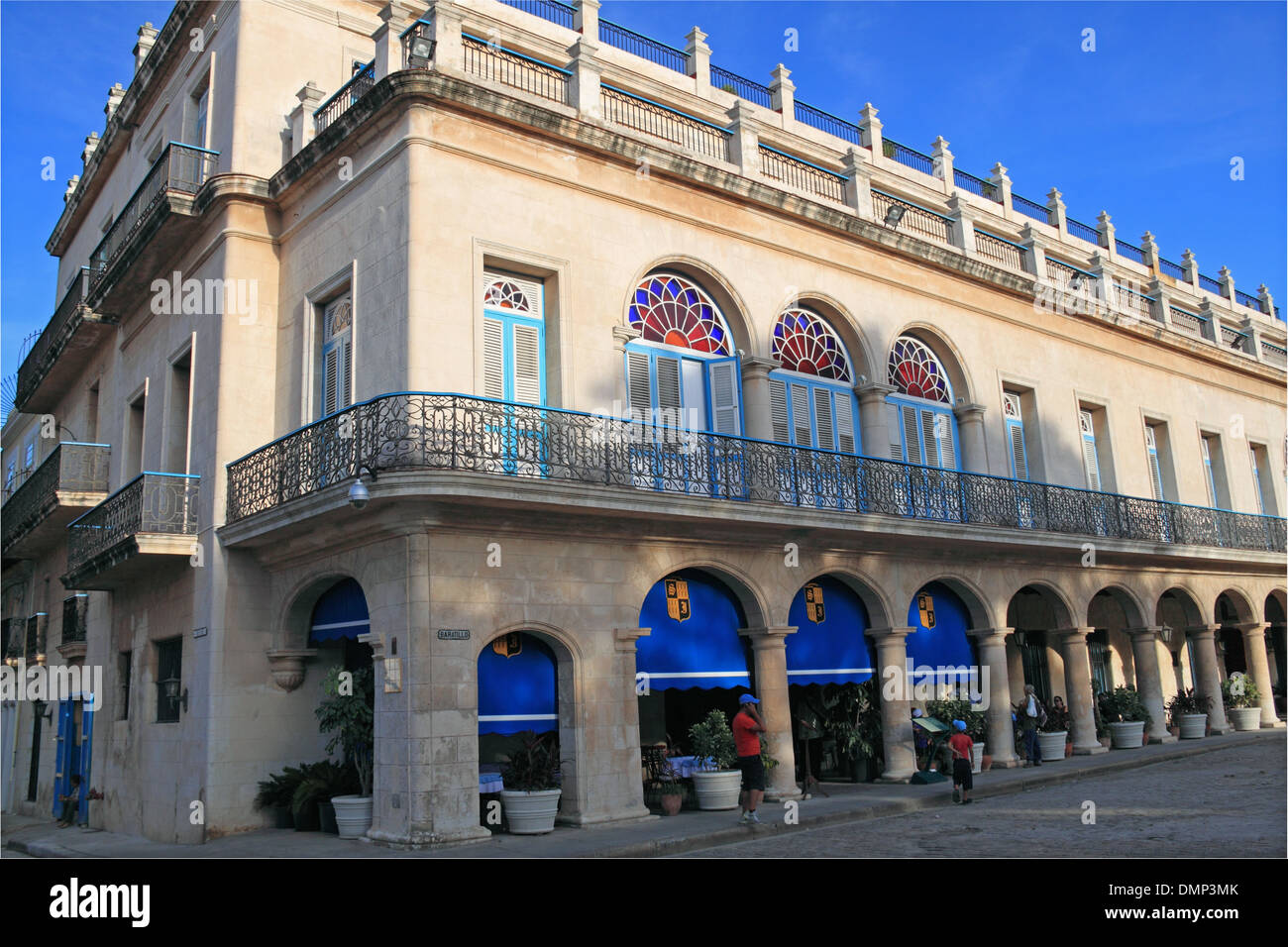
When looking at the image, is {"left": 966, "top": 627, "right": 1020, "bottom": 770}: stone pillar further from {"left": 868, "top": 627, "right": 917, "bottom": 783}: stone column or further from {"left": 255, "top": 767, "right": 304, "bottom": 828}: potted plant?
{"left": 255, "top": 767, "right": 304, "bottom": 828}: potted plant

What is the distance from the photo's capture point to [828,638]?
58.5 ft

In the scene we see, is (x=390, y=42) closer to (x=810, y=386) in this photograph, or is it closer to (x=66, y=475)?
(x=810, y=386)

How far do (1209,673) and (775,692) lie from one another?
46.2 feet

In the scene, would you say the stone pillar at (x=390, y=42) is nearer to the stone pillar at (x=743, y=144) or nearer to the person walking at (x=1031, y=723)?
the stone pillar at (x=743, y=144)

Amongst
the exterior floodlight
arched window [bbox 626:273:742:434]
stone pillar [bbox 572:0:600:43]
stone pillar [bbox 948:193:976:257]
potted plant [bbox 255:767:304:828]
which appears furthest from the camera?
stone pillar [bbox 948:193:976:257]

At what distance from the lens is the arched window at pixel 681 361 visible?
53.7ft

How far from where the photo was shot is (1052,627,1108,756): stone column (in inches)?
827

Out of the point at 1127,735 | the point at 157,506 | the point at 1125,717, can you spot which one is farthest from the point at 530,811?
the point at 1125,717

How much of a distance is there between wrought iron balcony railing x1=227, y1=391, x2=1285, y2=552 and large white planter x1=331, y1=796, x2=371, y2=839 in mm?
3939

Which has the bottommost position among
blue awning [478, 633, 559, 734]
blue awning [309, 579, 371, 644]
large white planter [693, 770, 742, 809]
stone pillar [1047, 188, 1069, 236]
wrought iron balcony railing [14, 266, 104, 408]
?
large white planter [693, 770, 742, 809]

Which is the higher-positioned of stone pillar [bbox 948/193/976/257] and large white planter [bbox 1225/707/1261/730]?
stone pillar [bbox 948/193/976/257]

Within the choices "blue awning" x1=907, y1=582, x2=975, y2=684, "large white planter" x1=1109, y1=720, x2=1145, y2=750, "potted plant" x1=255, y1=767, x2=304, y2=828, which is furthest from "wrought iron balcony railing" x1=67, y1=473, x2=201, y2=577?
"large white planter" x1=1109, y1=720, x2=1145, y2=750
